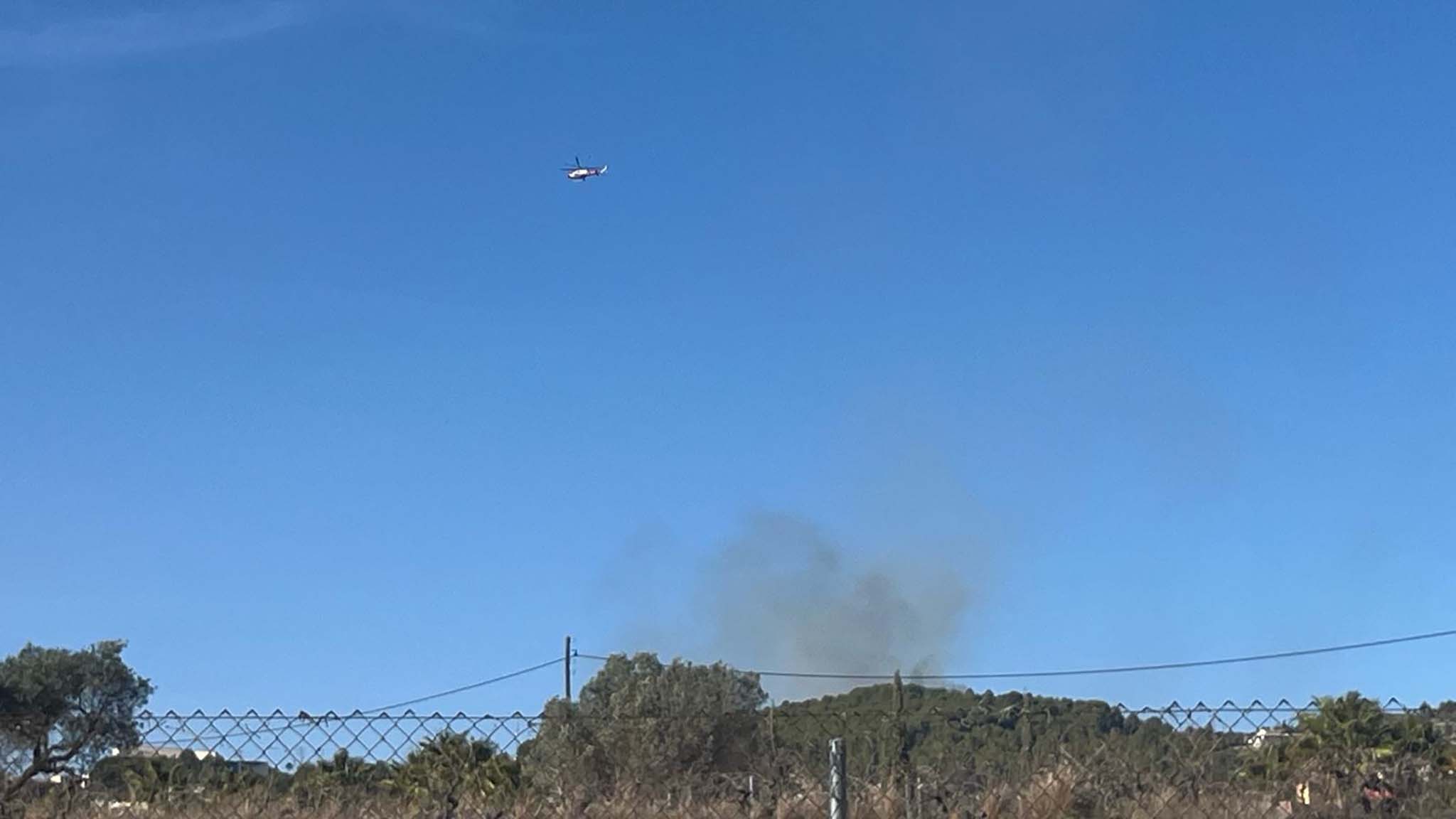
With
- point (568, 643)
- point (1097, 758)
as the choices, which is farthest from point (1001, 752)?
point (568, 643)

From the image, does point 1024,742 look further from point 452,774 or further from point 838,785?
point 452,774

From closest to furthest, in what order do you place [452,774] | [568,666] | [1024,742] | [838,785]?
1. [838,785]
2. [1024,742]
3. [452,774]
4. [568,666]

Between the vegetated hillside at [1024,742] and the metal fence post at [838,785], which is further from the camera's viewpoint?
the vegetated hillside at [1024,742]

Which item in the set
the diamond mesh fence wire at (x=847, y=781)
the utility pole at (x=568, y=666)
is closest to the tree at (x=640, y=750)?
the diamond mesh fence wire at (x=847, y=781)

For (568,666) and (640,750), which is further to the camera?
(568,666)

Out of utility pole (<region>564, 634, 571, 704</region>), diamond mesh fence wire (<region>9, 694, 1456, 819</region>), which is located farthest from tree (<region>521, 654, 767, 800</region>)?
utility pole (<region>564, 634, 571, 704</region>)

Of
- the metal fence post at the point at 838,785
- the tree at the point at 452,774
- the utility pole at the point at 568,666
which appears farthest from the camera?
the utility pole at the point at 568,666

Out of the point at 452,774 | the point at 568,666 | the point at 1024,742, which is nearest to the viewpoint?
the point at 1024,742

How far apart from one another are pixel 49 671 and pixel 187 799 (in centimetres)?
5081

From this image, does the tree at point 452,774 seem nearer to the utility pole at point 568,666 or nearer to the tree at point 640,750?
the tree at point 640,750

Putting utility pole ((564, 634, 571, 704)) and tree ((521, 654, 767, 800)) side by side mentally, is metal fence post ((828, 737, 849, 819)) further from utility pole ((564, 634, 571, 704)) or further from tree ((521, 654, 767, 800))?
utility pole ((564, 634, 571, 704))

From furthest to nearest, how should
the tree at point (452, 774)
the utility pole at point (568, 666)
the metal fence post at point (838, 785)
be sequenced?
the utility pole at point (568, 666) → the tree at point (452, 774) → the metal fence post at point (838, 785)

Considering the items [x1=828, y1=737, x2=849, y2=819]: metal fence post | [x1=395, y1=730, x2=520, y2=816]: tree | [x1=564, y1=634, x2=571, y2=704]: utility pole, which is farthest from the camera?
[x1=564, y1=634, x2=571, y2=704]: utility pole

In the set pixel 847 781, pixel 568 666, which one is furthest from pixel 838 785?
pixel 568 666
